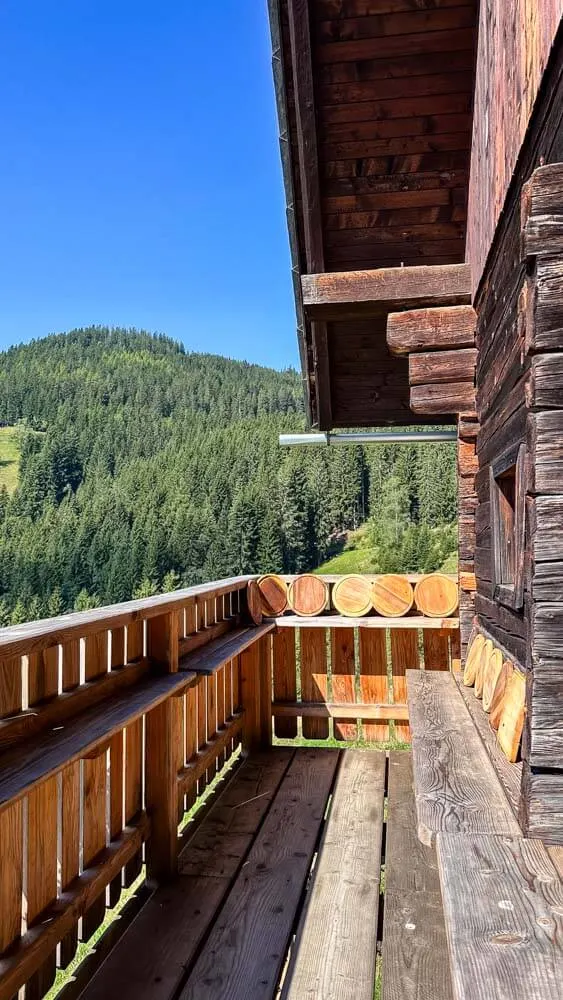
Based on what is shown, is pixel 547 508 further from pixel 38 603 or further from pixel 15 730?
pixel 38 603

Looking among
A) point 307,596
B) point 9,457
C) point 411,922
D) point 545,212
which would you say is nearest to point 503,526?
point 545,212

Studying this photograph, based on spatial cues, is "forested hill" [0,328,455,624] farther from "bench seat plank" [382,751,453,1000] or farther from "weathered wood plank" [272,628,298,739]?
"bench seat plank" [382,751,453,1000]

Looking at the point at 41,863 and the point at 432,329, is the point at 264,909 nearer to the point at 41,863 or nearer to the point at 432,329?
the point at 41,863

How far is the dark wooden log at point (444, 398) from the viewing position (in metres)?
3.29

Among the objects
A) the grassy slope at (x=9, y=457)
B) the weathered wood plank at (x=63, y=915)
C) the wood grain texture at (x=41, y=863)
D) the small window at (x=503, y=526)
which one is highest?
the grassy slope at (x=9, y=457)

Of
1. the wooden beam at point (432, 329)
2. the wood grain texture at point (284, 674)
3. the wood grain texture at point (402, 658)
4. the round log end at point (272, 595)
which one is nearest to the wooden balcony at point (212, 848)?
the round log end at point (272, 595)

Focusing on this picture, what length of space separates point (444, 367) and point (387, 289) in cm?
52

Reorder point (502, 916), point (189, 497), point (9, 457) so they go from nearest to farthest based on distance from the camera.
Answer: point (502, 916), point (189, 497), point (9, 457)

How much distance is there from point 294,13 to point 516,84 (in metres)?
1.36

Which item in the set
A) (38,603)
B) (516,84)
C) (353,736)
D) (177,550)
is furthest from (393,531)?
(516,84)

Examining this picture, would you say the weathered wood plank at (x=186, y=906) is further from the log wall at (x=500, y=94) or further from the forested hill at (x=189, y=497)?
the forested hill at (x=189, y=497)

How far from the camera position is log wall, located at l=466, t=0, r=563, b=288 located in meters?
1.66

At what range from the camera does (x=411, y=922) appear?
2.46m

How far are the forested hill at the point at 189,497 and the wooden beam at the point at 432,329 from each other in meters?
37.8
